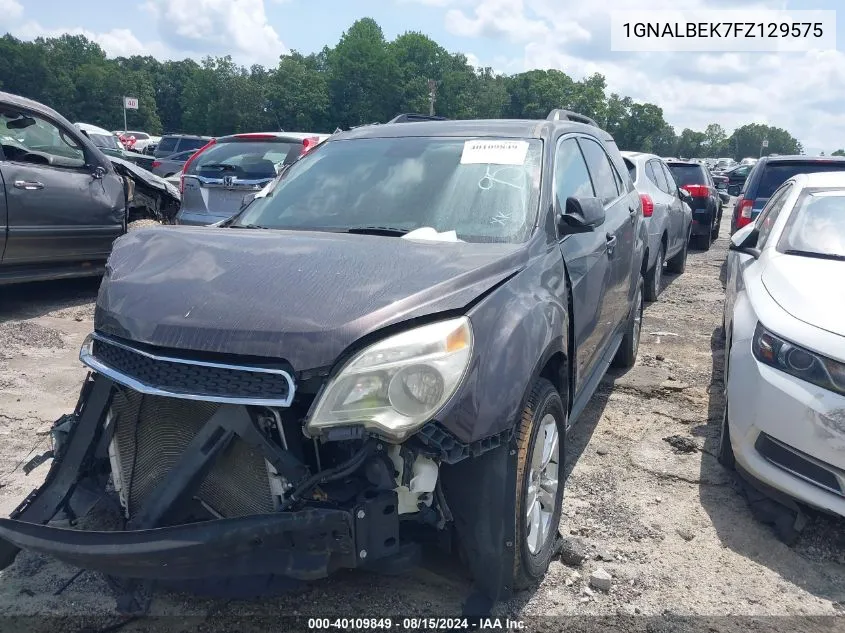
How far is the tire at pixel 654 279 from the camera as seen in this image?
26.5 feet

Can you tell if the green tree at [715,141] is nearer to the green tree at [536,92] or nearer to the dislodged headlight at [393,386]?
the green tree at [536,92]

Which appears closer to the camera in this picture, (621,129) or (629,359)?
(629,359)

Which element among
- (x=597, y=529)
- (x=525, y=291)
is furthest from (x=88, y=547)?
(x=597, y=529)

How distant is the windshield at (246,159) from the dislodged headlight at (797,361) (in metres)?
5.42

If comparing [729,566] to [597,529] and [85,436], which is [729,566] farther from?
[85,436]

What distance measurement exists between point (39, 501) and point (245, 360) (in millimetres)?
942

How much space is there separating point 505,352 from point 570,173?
1.79 m

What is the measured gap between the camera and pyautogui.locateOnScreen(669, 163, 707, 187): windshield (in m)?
13.7

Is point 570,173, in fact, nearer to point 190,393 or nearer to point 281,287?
point 281,287

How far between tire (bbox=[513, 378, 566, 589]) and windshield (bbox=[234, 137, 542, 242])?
2.38ft

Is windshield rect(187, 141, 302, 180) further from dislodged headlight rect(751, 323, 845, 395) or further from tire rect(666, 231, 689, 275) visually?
tire rect(666, 231, 689, 275)

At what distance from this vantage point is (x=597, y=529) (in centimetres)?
331

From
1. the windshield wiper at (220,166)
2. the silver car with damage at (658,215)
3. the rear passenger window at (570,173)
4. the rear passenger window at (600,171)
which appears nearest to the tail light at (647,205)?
the silver car with damage at (658,215)

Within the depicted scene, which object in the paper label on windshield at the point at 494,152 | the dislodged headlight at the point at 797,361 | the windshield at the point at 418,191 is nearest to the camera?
the dislodged headlight at the point at 797,361
